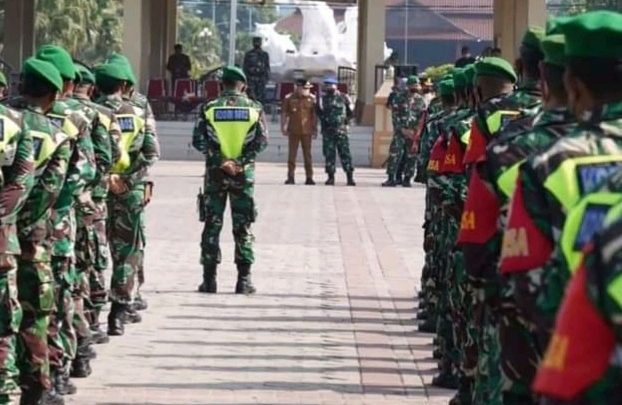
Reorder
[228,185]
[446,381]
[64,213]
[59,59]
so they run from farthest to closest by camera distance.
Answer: [228,185]
[446,381]
[59,59]
[64,213]

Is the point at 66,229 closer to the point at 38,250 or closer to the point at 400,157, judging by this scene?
the point at 38,250

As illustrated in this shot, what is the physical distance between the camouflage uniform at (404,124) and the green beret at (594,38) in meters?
25.9

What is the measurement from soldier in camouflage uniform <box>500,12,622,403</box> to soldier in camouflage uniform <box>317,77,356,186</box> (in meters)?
26.9

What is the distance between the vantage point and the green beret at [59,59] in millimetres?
9945

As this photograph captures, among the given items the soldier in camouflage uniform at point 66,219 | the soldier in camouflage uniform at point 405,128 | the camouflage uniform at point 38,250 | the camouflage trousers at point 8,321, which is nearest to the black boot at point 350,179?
the soldier in camouflage uniform at point 405,128

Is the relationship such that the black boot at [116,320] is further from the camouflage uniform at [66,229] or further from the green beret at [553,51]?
the green beret at [553,51]

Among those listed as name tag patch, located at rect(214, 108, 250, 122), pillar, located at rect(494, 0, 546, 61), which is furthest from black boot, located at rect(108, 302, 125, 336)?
pillar, located at rect(494, 0, 546, 61)

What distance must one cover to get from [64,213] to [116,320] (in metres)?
3.83

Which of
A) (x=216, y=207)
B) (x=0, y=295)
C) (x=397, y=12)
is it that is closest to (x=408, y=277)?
(x=216, y=207)

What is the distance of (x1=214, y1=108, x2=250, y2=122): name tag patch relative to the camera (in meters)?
15.3

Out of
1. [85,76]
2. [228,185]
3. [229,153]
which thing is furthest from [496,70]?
[228,185]

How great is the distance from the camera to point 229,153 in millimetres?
15391

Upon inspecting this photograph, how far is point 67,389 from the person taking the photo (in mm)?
10406

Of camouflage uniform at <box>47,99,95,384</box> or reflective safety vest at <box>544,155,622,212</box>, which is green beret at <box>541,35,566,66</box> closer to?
reflective safety vest at <box>544,155,622,212</box>
